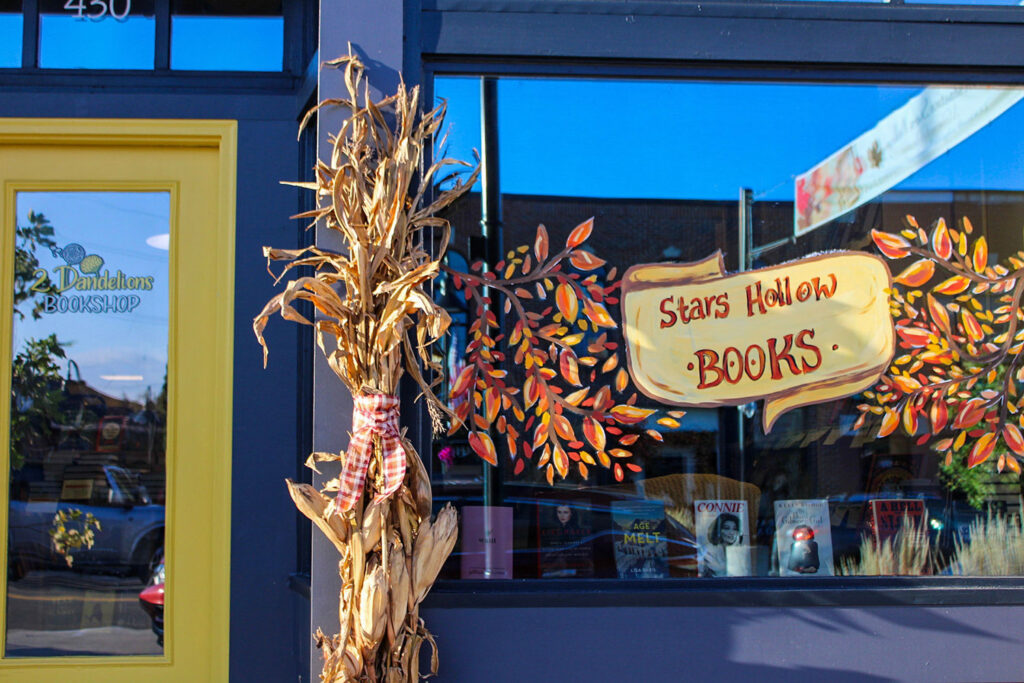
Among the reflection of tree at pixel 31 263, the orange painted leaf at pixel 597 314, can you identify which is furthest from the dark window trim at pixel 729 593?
the reflection of tree at pixel 31 263

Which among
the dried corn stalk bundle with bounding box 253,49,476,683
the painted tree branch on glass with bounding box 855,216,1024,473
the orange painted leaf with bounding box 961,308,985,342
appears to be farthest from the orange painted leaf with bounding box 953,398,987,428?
the dried corn stalk bundle with bounding box 253,49,476,683

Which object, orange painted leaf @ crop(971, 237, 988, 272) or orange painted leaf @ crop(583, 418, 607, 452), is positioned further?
orange painted leaf @ crop(971, 237, 988, 272)

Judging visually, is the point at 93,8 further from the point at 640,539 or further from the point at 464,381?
the point at 640,539

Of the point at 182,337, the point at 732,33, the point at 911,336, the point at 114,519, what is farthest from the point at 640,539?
the point at 114,519

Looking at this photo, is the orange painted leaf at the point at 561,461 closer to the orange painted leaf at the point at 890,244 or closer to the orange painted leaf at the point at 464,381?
the orange painted leaf at the point at 464,381

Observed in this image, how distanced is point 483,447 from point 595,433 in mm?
391

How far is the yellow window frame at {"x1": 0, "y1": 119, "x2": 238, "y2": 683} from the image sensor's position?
351 cm

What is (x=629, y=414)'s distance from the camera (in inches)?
126

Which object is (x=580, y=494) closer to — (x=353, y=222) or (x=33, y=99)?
(x=353, y=222)

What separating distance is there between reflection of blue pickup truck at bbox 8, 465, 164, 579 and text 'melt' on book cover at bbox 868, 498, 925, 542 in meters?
2.68

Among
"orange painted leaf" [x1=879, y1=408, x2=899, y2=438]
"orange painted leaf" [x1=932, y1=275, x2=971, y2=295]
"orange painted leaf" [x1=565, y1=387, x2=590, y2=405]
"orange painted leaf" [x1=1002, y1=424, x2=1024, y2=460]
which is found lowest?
"orange painted leaf" [x1=1002, y1=424, x2=1024, y2=460]

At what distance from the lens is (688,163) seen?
3.32 metres

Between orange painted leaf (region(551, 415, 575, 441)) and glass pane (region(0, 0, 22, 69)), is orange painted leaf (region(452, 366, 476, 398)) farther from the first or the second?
glass pane (region(0, 0, 22, 69))

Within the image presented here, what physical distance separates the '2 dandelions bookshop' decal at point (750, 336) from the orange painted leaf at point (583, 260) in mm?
131
